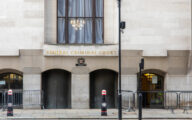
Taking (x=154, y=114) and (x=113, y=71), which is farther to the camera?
(x=113, y=71)

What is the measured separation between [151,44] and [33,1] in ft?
25.3

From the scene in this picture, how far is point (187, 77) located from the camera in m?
23.9

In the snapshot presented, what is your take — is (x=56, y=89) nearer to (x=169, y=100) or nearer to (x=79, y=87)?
(x=79, y=87)

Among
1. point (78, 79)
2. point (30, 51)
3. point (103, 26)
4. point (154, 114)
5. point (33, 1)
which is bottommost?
point (154, 114)

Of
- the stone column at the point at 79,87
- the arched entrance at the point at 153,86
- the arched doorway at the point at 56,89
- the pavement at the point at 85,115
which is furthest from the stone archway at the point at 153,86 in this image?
the arched doorway at the point at 56,89

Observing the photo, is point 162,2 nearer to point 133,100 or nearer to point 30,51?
point 133,100

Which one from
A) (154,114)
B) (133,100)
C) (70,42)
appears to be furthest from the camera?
(70,42)

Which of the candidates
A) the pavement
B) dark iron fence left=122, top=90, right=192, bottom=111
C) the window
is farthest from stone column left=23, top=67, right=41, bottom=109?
dark iron fence left=122, top=90, right=192, bottom=111

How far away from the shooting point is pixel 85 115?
20625 mm

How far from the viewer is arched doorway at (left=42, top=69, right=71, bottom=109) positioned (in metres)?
24.7

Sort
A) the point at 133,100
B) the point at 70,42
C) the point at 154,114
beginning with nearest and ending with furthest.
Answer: the point at 154,114 < the point at 133,100 < the point at 70,42

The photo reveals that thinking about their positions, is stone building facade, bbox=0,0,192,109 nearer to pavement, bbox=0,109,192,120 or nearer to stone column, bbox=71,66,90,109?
stone column, bbox=71,66,90,109

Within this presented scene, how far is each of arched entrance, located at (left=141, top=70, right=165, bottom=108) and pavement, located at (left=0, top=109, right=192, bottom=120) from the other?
5.72ft

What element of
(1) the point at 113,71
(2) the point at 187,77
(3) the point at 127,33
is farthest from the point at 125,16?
(2) the point at 187,77
